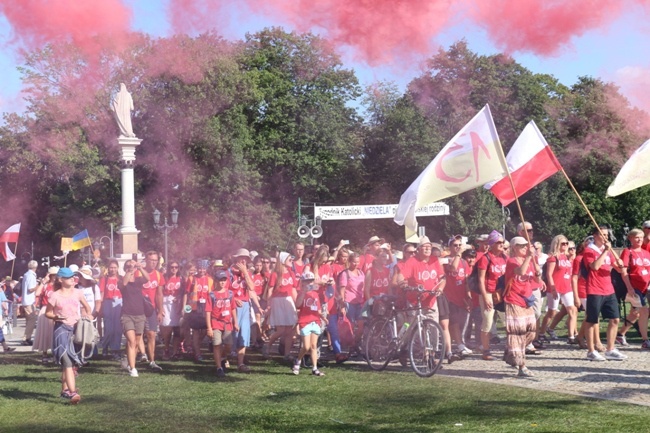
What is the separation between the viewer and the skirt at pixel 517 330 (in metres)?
11.7

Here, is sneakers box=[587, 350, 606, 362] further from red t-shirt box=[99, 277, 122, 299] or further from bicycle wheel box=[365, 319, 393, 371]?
red t-shirt box=[99, 277, 122, 299]

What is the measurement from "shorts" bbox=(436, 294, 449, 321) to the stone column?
21.3 m

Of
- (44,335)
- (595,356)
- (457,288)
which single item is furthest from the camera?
(44,335)

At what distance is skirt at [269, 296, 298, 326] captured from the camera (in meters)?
14.5

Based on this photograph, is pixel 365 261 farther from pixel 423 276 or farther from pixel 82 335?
pixel 82 335

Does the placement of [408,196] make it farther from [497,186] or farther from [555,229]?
[555,229]

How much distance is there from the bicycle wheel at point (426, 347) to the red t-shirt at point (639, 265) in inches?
139

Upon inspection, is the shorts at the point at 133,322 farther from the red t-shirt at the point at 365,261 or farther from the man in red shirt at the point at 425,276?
the red t-shirt at the point at 365,261

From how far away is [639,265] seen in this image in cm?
1385

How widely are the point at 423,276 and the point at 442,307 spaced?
3.65ft

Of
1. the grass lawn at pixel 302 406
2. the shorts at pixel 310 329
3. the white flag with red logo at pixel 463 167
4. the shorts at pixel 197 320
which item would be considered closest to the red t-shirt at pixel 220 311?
the grass lawn at pixel 302 406

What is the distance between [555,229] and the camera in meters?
50.9

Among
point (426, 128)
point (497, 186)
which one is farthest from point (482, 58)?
point (497, 186)

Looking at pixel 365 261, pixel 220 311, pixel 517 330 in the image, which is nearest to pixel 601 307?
pixel 517 330
